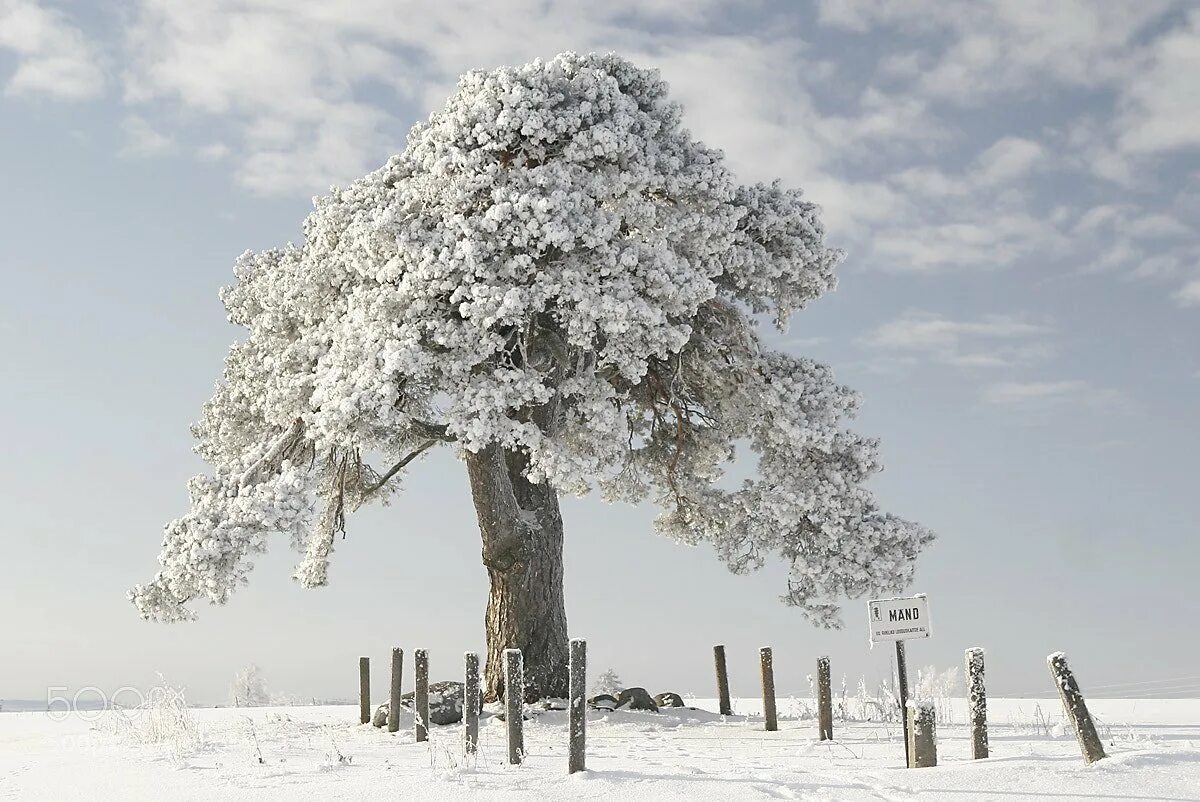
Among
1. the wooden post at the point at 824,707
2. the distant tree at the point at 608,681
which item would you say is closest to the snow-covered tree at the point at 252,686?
the distant tree at the point at 608,681

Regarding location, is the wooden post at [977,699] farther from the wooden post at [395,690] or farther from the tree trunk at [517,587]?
the wooden post at [395,690]

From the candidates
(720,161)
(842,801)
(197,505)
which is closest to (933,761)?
(842,801)

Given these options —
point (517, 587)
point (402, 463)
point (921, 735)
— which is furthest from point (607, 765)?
point (402, 463)

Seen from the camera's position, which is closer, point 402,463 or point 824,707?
point 824,707

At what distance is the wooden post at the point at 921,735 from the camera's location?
38.4ft

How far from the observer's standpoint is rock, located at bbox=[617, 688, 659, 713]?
19672 mm

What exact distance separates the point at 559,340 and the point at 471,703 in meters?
7.31

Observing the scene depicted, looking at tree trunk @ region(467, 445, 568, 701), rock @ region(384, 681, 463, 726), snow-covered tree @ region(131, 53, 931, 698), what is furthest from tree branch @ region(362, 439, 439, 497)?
rock @ region(384, 681, 463, 726)

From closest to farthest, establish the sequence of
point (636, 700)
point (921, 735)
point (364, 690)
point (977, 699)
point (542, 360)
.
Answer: point (921, 735) → point (977, 699) → point (542, 360) → point (636, 700) → point (364, 690)

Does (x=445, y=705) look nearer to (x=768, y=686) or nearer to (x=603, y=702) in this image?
(x=603, y=702)

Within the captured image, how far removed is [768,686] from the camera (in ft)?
56.9

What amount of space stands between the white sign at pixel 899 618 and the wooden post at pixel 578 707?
3704mm

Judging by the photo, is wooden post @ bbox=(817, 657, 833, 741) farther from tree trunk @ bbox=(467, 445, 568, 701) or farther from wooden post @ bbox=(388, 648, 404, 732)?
wooden post @ bbox=(388, 648, 404, 732)

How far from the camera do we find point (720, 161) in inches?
730
